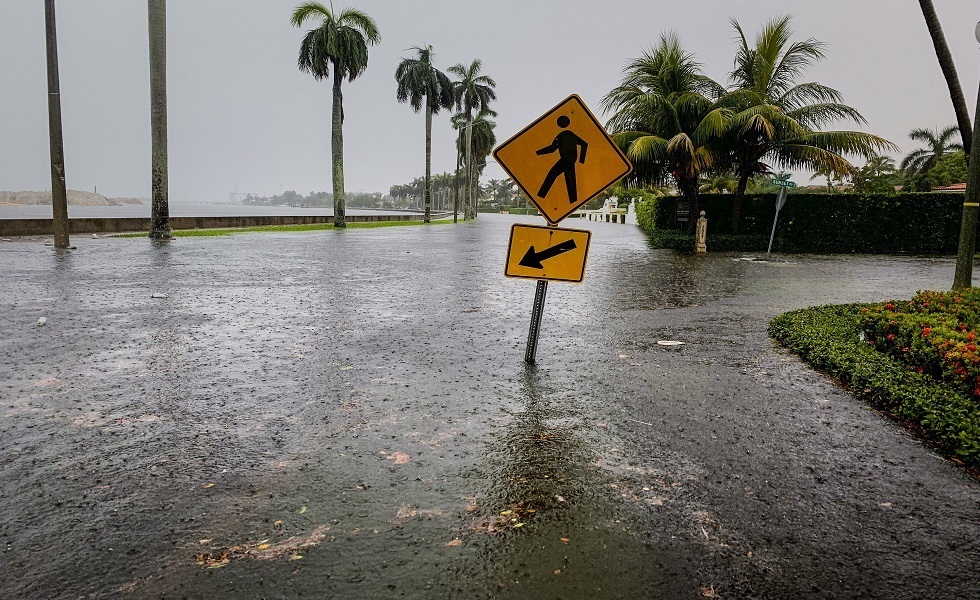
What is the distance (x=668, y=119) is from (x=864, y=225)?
7.97 m

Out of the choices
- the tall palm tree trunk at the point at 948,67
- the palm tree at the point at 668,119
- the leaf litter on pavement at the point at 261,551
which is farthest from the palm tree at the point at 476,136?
the leaf litter on pavement at the point at 261,551

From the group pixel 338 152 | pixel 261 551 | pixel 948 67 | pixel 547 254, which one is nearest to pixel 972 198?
pixel 948 67

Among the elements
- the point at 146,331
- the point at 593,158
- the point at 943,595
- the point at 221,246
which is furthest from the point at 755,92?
the point at 943,595

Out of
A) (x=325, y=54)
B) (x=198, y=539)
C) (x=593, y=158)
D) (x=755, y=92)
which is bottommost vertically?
(x=198, y=539)

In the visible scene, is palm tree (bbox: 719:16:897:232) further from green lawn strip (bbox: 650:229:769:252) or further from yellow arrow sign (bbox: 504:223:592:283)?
yellow arrow sign (bbox: 504:223:592:283)

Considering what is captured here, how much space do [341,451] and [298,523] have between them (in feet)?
2.74

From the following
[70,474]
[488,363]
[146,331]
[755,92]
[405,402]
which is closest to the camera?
[70,474]

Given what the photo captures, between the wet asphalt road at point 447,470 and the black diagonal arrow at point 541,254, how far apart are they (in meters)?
0.88

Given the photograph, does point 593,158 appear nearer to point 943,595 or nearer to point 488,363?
point 488,363

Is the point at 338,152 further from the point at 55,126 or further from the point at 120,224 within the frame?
the point at 55,126

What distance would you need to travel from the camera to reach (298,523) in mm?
2795

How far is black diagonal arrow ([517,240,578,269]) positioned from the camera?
551cm

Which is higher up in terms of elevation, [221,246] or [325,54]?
[325,54]

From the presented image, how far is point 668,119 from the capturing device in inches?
922
